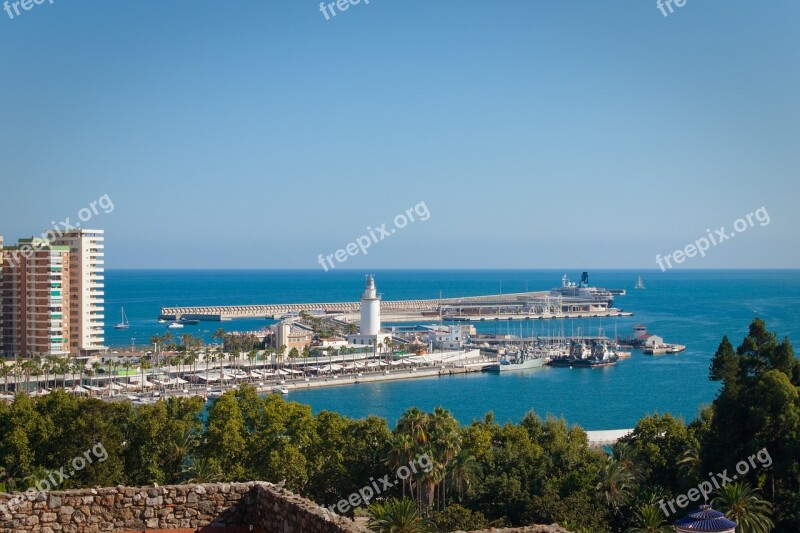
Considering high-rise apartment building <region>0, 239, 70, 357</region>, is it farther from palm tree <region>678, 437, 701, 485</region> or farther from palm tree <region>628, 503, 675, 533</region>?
palm tree <region>628, 503, 675, 533</region>

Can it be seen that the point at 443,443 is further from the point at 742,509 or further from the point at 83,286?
the point at 83,286

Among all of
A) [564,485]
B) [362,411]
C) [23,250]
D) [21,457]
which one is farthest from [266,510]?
[23,250]

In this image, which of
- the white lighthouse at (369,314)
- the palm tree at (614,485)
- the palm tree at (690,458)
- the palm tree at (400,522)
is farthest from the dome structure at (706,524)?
the white lighthouse at (369,314)

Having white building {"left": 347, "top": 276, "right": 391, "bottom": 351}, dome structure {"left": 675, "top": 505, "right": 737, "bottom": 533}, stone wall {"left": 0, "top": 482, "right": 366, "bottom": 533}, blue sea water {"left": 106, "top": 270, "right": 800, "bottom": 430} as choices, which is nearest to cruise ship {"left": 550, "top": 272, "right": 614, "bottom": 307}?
blue sea water {"left": 106, "top": 270, "right": 800, "bottom": 430}

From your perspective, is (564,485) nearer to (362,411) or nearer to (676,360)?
(362,411)

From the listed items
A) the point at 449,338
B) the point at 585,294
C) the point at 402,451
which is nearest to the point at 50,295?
the point at 449,338
